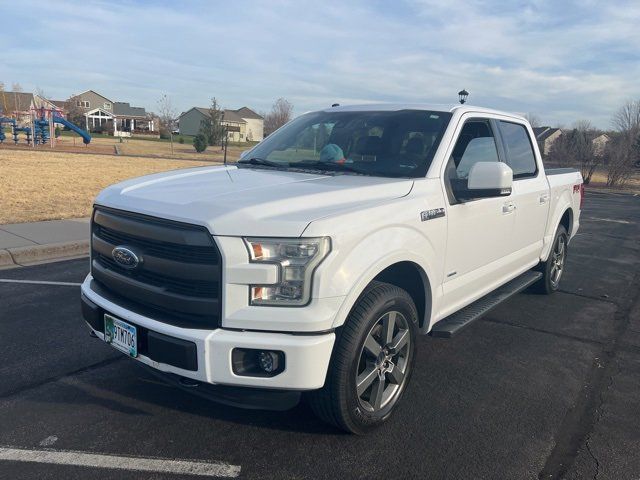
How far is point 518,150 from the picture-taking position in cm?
534

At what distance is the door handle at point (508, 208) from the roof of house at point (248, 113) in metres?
101

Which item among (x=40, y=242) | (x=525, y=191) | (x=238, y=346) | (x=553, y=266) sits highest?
(x=525, y=191)

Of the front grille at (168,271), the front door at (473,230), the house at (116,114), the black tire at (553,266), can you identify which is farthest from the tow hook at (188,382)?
the house at (116,114)

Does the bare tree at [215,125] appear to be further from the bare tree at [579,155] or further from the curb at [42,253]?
the curb at [42,253]

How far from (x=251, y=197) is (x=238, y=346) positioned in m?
0.82

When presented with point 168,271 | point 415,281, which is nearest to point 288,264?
point 168,271

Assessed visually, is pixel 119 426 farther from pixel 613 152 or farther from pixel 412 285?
pixel 613 152

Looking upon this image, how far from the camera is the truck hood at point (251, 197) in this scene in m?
2.73

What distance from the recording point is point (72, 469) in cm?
289

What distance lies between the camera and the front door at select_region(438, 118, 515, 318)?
12.7 feet

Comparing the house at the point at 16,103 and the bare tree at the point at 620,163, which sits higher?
the house at the point at 16,103

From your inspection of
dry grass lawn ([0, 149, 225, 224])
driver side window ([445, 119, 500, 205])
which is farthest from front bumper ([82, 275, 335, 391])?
dry grass lawn ([0, 149, 225, 224])

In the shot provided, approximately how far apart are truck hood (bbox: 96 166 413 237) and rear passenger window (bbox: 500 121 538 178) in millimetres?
1927

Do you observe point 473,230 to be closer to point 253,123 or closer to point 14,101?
point 14,101
